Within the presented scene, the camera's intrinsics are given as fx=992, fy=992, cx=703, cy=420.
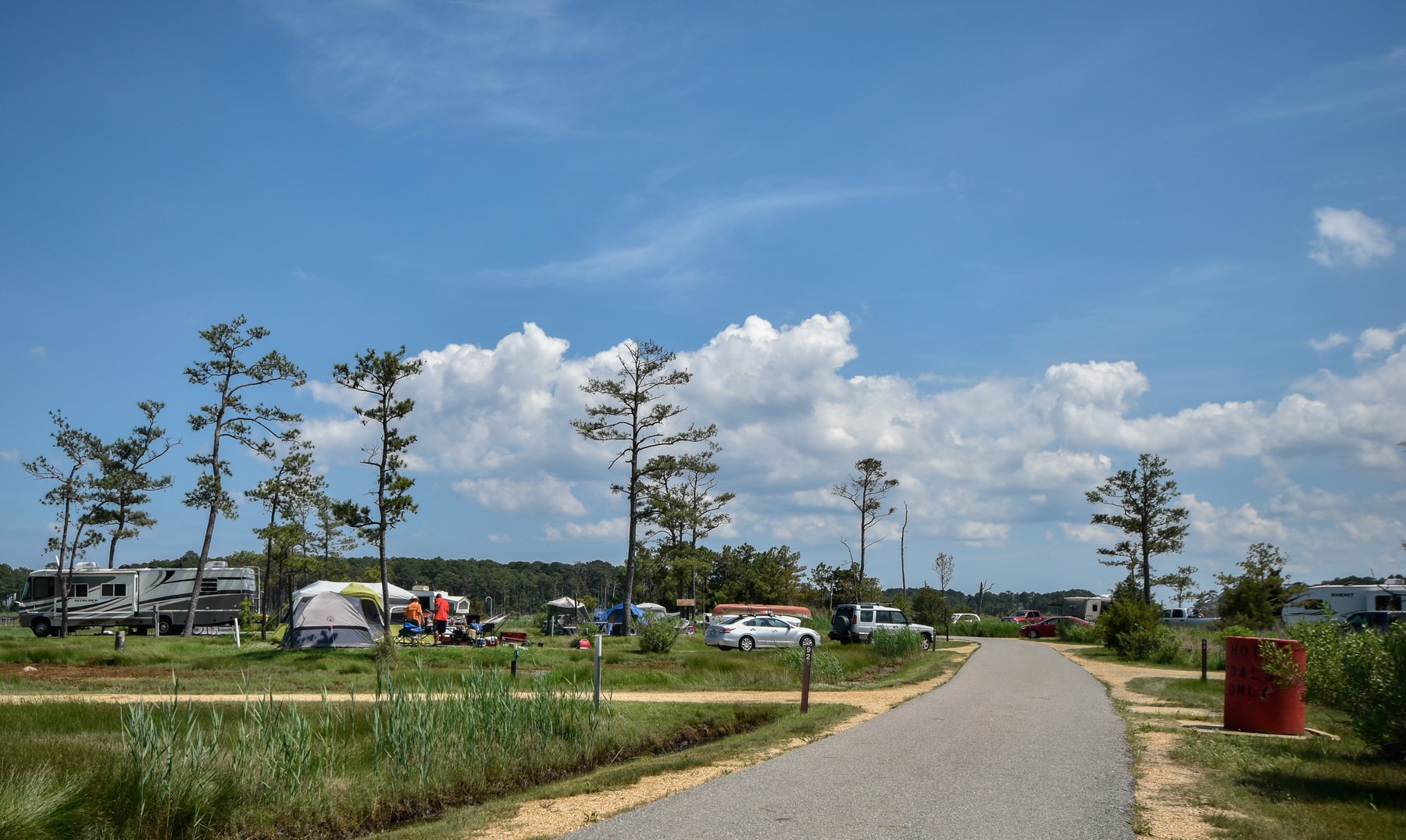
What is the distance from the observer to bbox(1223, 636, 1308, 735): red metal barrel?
13297 mm

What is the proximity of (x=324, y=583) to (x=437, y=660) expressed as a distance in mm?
10661

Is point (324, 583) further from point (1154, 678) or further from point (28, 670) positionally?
point (1154, 678)

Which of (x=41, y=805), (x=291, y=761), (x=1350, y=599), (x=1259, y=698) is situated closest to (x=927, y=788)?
(x=291, y=761)

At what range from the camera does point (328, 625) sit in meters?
27.6

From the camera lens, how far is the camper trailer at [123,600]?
39719 millimetres

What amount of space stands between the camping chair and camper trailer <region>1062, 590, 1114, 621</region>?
41.5m

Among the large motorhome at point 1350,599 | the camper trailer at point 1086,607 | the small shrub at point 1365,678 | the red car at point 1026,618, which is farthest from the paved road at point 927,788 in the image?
the red car at point 1026,618

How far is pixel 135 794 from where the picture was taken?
8.69m

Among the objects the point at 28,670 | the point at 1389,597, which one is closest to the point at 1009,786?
the point at 28,670

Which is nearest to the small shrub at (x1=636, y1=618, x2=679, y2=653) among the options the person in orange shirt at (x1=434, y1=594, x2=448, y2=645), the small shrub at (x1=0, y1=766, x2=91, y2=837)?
the person in orange shirt at (x1=434, y1=594, x2=448, y2=645)

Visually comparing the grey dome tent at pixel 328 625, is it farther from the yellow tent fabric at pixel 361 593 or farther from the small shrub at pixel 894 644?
the small shrub at pixel 894 644

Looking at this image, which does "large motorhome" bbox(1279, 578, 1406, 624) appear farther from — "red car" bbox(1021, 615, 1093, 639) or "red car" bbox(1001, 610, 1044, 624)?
"red car" bbox(1001, 610, 1044, 624)

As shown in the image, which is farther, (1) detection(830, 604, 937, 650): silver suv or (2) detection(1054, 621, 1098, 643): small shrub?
(2) detection(1054, 621, 1098, 643): small shrub

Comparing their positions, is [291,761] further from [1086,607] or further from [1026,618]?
[1026,618]
